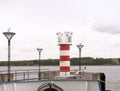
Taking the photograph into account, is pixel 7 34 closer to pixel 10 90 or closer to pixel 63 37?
pixel 63 37

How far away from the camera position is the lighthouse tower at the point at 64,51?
38.4ft

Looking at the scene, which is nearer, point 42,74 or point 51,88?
point 51,88

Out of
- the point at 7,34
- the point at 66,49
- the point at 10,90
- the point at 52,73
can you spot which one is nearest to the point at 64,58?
the point at 66,49

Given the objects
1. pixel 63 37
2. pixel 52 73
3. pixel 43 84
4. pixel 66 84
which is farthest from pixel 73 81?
pixel 52 73

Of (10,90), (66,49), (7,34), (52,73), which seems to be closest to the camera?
(10,90)

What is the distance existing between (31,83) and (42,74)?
21.1 m

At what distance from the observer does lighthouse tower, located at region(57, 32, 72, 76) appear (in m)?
11.7

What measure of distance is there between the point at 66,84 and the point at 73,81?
27 cm

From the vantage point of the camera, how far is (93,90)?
1056cm

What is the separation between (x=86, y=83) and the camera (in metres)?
10.5

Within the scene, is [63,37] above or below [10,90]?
above

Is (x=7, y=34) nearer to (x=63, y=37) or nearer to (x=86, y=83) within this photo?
(x=63, y=37)

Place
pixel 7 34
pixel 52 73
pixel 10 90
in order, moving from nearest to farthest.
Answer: pixel 10 90 → pixel 7 34 → pixel 52 73

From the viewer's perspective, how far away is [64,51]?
38.4ft
